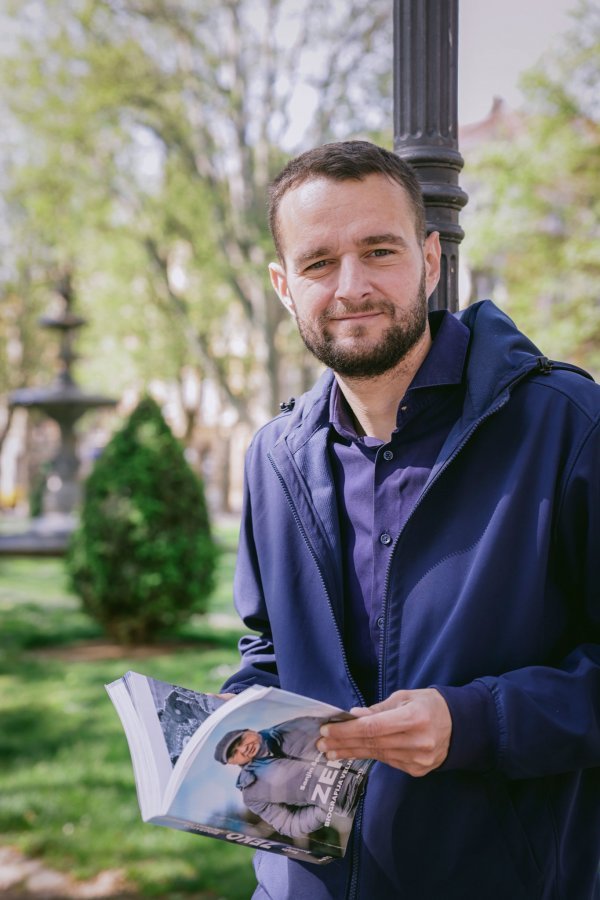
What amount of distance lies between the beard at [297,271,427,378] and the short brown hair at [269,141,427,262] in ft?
0.75

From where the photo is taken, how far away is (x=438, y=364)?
6.75 feet

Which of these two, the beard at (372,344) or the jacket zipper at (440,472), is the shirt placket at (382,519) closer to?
the jacket zipper at (440,472)

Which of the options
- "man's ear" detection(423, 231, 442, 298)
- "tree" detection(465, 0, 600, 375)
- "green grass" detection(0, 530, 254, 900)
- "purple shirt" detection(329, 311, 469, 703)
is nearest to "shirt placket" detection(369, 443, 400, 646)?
"purple shirt" detection(329, 311, 469, 703)

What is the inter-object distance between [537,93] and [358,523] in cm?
1443

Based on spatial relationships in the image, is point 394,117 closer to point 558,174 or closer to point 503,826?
point 503,826

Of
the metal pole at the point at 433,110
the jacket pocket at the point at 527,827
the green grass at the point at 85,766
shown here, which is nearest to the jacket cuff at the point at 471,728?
the jacket pocket at the point at 527,827

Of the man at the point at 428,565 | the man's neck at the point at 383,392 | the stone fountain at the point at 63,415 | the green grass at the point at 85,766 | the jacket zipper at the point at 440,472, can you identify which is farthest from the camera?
the stone fountain at the point at 63,415

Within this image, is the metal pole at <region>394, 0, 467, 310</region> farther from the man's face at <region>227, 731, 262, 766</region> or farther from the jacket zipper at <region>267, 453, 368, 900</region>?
the man's face at <region>227, 731, 262, 766</region>

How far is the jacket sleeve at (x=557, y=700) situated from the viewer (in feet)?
5.71

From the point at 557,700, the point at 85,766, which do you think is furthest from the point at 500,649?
the point at 85,766

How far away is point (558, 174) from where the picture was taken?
15.7 m

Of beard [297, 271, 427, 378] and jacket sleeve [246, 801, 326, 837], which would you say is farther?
beard [297, 271, 427, 378]

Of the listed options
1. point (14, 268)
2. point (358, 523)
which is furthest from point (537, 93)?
point (14, 268)

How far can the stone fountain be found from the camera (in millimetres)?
20609
